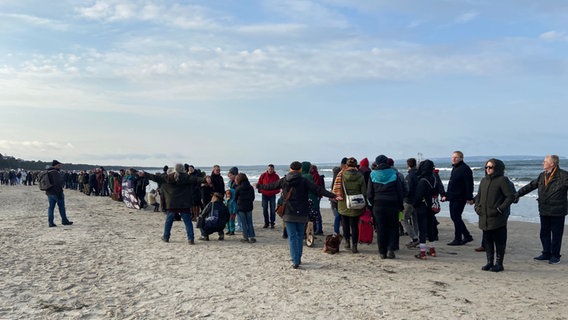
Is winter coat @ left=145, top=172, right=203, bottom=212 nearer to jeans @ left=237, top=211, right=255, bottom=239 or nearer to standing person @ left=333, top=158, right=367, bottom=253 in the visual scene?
jeans @ left=237, top=211, right=255, bottom=239

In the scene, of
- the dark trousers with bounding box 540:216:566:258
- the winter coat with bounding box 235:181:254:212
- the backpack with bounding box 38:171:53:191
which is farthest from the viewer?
the backpack with bounding box 38:171:53:191

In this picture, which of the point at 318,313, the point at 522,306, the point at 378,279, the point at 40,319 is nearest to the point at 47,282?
the point at 40,319

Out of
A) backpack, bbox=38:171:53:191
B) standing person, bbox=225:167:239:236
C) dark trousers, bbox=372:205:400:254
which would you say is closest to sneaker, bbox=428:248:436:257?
dark trousers, bbox=372:205:400:254

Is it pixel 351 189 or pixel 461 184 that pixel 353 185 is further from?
pixel 461 184

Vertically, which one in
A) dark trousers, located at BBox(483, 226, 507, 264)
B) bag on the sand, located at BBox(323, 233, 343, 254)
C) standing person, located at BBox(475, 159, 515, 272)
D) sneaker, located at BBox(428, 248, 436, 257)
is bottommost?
sneaker, located at BBox(428, 248, 436, 257)

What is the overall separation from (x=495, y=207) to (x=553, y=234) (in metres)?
1.76

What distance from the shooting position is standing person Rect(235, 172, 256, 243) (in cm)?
955

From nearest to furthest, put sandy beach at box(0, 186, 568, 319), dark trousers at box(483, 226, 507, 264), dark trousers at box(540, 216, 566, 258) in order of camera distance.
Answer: sandy beach at box(0, 186, 568, 319) → dark trousers at box(483, 226, 507, 264) → dark trousers at box(540, 216, 566, 258)

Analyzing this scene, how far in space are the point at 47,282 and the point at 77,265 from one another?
1073 millimetres

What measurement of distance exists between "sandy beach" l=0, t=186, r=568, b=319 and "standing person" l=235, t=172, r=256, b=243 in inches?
16.2

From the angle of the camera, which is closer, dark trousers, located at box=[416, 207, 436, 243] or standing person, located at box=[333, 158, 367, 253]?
dark trousers, located at box=[416, 207, 436, 243]

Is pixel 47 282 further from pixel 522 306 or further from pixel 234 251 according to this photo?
pixel 522 306

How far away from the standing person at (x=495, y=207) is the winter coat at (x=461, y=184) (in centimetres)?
196

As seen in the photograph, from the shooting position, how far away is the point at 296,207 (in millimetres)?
7121
